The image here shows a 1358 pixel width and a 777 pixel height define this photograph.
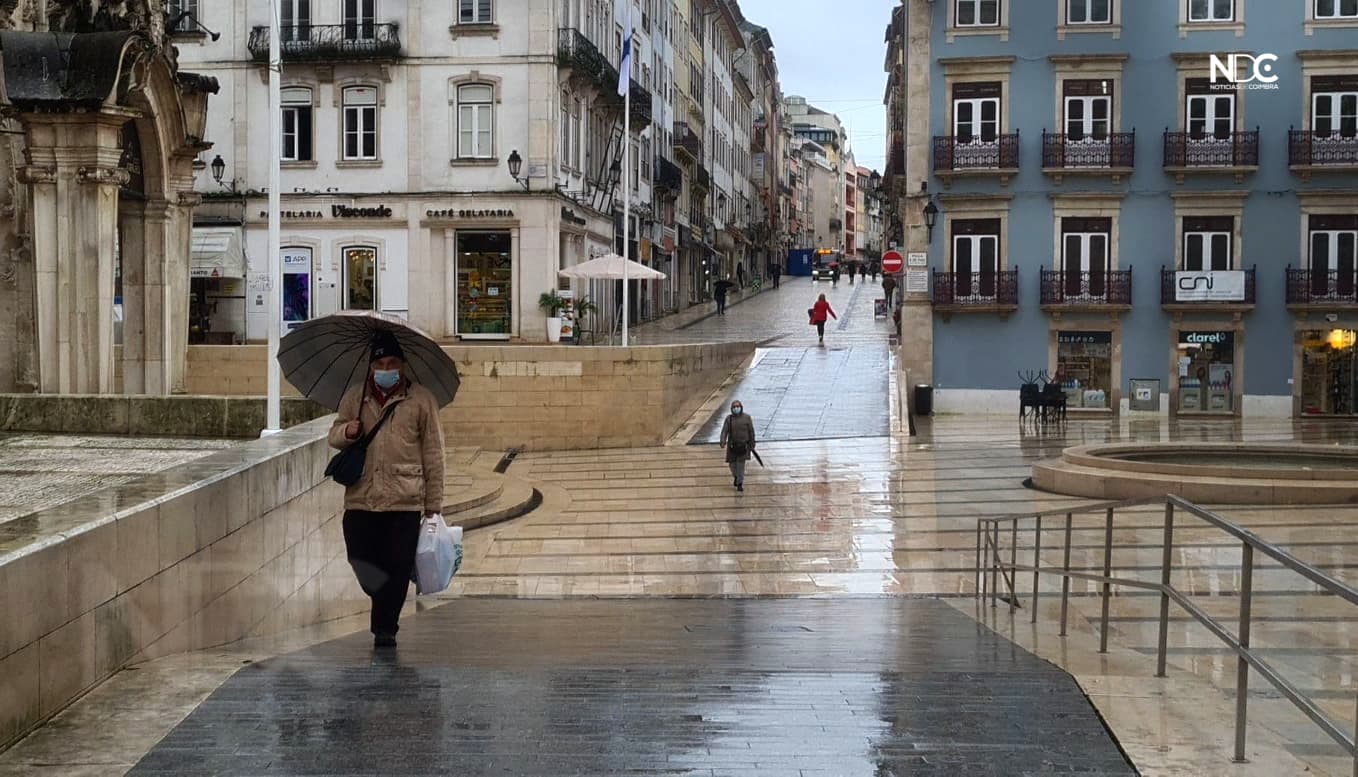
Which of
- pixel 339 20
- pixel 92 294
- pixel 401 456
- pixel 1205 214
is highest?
pixel 339 20

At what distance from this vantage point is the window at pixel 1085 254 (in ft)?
116

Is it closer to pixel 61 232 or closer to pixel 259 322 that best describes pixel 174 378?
pixel 61 232

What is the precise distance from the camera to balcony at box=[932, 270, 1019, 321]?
35406 mm

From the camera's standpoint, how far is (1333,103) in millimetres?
34500

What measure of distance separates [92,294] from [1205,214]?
88.8ft

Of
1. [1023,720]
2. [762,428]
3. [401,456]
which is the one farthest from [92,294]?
[762,428]

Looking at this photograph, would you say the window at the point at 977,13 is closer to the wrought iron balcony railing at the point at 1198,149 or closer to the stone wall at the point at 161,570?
the wrought iron balcony railing at the point at 1198,149

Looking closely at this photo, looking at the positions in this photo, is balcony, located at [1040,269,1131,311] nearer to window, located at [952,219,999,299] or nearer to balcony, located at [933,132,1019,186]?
window, located at [952,219,999,299]

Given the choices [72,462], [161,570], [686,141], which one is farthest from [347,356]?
[686,141]

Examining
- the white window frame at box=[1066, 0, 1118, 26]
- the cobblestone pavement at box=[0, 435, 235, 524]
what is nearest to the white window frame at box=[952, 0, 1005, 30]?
the white window frame at box=[1066, 0, 1118, 26]

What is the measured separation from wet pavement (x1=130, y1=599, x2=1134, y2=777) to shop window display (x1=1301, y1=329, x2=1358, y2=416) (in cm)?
3015

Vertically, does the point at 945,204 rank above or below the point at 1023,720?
above

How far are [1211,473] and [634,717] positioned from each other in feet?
55.3

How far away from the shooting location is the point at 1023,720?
5449 millimetres
